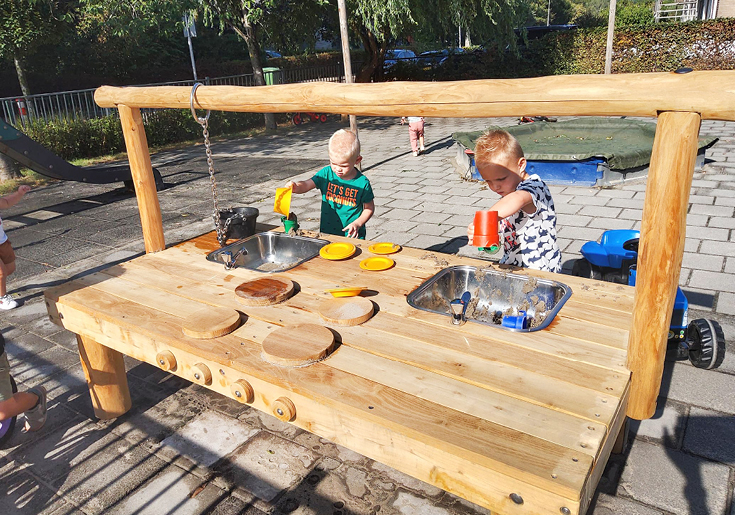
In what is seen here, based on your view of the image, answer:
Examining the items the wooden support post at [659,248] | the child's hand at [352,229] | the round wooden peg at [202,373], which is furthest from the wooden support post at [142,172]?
the wooden support post at [659,248]

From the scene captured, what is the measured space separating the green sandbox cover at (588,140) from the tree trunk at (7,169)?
8.18 m

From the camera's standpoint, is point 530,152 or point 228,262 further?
point 530,152

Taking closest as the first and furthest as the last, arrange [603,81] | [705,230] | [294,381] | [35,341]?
1. [603,81]
2. [294,381]
3. [35,341]
4. [705,230]

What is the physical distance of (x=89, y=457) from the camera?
9.35 ft

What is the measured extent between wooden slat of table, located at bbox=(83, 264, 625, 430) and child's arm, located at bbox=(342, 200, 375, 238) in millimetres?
1206

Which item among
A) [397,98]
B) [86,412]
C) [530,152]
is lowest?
[86,412]

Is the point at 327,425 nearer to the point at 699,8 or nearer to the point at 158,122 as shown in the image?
the point at 158,122

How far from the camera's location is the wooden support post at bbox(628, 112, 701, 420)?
163 centimetres

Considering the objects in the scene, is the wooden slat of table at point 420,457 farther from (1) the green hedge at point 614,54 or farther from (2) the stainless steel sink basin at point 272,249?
(1) the green hedge at point 614,54

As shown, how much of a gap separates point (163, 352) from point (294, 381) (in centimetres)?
72

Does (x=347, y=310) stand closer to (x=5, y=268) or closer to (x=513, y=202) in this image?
(x=513, y=202)

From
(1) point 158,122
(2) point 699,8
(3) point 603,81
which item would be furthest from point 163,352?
(2) point 699,8

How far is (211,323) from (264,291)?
341 mm

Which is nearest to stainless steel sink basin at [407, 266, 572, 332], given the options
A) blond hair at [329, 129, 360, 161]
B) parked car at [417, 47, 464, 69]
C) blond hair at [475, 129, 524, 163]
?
blond hair at [475, 129, 524, 163]
